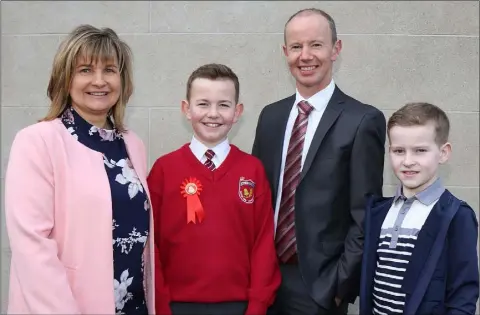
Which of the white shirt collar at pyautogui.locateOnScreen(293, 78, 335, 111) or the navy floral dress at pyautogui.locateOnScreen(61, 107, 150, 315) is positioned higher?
the white shirt collar at pyautogui.locateOnScreen(293, 78, 335, 111)

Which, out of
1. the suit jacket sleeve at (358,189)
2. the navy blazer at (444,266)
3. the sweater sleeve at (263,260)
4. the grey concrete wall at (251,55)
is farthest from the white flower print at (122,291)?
the grey concrete wall at (251,55)

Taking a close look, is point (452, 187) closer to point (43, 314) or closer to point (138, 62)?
point (138, 62)

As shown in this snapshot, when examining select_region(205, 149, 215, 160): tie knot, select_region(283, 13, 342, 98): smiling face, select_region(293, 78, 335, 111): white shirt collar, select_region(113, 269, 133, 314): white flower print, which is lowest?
select_region(113, 269, 133, 314): white flower print

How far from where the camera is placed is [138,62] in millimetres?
3564

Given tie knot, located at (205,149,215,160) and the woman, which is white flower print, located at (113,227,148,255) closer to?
the woman

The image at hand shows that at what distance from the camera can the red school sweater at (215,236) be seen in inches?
86.3

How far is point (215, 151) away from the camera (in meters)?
2.31

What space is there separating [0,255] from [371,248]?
2525 mm

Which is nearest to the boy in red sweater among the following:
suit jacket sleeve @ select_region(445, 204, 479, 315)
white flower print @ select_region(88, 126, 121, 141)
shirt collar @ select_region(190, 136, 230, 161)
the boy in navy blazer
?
shirt collar @ select_region(190, 136, 230, 161)

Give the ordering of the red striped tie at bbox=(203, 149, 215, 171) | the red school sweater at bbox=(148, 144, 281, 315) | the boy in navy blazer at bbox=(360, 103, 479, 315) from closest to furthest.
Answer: the boy in navy blazer at bbox=(360, 103, 479, 315), the red school sweater at bbox=(148, 144, 281, 315), the red striped tie at bbox=(203, 149, 215, 171)

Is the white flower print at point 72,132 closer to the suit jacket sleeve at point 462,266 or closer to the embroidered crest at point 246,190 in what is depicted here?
the embroidered crest at point 246,190

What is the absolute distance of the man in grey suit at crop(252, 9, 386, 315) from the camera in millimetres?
2244

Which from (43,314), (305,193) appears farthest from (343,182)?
(43,314)

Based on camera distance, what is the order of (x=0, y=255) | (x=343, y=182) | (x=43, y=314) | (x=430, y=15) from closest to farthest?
1. (x=43, y=314)
2. (x=343, y=182)
3. (x=430, y=15)
4. (x=0, y=255)
